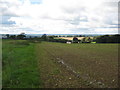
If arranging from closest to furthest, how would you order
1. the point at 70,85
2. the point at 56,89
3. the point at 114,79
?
the point at 56,89
the point at 70,85
the point at 114,79

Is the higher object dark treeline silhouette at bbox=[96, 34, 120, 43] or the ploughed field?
dark treeline silhouette at bbox=[96, 34, 120, 43]

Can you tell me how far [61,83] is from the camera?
5.86 m

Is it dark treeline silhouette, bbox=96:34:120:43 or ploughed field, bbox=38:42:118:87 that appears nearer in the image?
ploughed field, bbox=38:42:118:87

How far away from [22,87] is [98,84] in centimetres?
307

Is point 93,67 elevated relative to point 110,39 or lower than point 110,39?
lower

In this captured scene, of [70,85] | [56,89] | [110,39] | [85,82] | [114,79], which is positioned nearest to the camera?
[56,89]

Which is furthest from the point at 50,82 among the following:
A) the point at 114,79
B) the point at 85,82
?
the point at 114,79

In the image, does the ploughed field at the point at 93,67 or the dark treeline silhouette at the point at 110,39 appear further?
the dark treeline silhouette at the point at 110,39

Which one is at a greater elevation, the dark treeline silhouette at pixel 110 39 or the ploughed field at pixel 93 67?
the dark treeline silhouette at pixel 110 39

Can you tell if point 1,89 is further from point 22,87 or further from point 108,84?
point 108,84

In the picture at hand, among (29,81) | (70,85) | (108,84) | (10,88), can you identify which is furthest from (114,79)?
(10,88)

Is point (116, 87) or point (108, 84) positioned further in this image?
point (108, 84)

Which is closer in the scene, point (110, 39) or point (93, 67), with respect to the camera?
point (93, 67)

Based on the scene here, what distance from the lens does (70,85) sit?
5.63 meters
